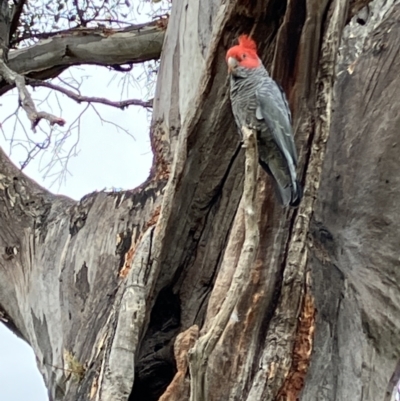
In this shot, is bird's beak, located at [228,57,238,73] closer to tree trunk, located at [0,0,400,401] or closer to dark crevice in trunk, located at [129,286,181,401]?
tree trunk, located at [0,0,400,401]

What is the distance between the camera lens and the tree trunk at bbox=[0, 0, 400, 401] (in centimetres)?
124

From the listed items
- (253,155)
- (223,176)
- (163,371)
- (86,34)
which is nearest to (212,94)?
(223,176)

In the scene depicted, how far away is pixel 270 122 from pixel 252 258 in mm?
227

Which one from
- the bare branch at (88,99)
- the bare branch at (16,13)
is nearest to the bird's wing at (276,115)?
the bare branch at (88,99)

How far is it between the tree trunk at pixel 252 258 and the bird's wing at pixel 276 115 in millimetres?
72

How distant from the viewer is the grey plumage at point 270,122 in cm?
122

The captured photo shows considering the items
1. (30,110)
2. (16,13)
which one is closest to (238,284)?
(30,110)

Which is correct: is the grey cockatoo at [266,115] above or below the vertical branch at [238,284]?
above

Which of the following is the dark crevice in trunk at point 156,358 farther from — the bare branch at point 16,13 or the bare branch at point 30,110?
the bare branch at point 16,13

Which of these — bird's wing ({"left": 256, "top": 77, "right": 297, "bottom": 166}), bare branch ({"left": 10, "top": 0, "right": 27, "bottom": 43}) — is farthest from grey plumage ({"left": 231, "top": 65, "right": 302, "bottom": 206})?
bare branch ({"left": 10, "top": 0, "right": 27, "bottom": 43})

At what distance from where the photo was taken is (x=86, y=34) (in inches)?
95.7

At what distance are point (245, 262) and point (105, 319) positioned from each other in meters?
0.35

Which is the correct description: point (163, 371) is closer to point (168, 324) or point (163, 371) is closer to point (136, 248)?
point (168, 324)

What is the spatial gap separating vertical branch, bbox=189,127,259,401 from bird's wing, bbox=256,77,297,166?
60mm
